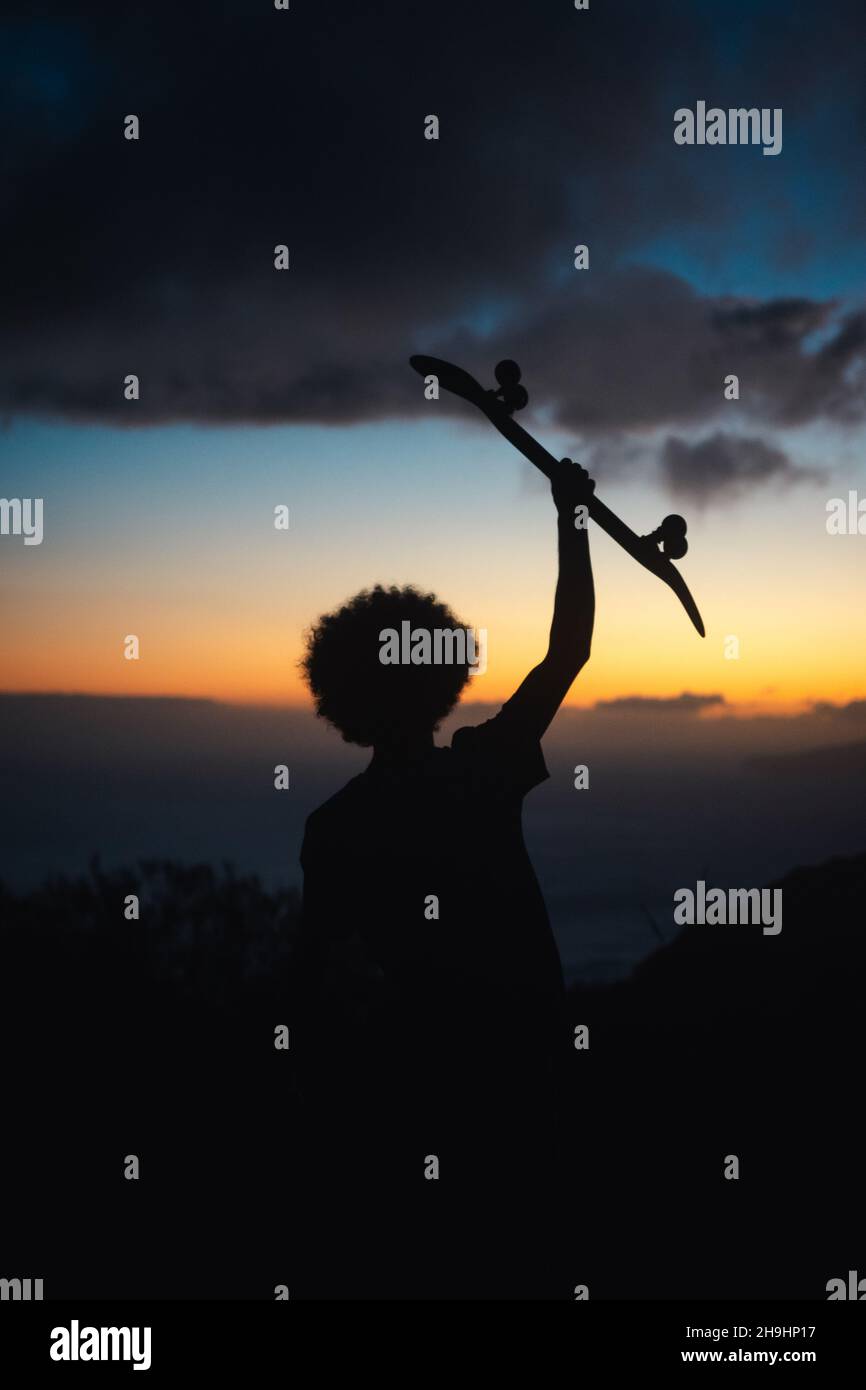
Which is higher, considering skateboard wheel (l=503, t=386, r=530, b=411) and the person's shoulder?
skateboard wheel (l=503, t=386, r=530, b=411)

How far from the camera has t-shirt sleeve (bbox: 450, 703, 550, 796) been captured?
277 centimetres

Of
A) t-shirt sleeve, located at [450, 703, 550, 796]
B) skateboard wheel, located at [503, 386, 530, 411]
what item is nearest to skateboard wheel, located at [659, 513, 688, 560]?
skateboard wheel, located at [503, 386, 530, 411]

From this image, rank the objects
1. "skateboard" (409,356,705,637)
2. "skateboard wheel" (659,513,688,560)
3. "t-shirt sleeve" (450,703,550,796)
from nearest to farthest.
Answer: "t-shirt sleeve" (450,703,550,796), "skateboard" (409,356,705,637), "skateboard wheel" (659,513,688,560)

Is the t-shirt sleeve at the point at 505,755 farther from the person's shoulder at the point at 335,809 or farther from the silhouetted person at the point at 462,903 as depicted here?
the person's shoulder at the point at 335,809

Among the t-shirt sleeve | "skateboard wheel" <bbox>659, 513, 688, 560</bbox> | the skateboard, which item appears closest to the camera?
the t-shirt sleeve

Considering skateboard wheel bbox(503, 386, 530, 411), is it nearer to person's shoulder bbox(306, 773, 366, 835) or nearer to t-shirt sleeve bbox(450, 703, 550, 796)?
t-shirt sleeve bbox(450, 703, 550, 796)

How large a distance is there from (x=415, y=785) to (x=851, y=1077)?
2997 mm

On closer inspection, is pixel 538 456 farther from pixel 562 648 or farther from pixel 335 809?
pixel 335 809

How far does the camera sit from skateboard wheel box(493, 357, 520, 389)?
3.15 meters

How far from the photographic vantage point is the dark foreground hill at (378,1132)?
311 centimetres

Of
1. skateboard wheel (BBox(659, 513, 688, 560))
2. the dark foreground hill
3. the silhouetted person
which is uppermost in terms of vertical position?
skateboard wheel (BBox(659, 513, 688, 560))

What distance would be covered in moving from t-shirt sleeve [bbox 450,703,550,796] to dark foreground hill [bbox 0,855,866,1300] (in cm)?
75

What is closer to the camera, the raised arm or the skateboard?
the raised arm
